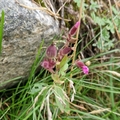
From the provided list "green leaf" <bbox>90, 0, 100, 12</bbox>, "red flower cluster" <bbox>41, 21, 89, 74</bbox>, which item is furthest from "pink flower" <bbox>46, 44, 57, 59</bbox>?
"green leaf" <bbox>90, 0, 100, 12</bbox>

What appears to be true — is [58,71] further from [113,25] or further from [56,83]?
→ [113,25]

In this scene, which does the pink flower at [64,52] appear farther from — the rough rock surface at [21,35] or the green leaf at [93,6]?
the green leaf at [93,6]

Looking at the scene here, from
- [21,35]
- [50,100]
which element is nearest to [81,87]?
[50,100]

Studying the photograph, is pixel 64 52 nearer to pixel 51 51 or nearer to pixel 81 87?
pixel 51 51

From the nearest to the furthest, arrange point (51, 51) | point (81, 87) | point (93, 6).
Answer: point (51, 51), point (81, 87), point (93, 6)

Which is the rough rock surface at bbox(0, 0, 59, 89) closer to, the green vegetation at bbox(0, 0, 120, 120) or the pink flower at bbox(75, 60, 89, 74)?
the green vegetation at bbox(0, 0, 120, 120)

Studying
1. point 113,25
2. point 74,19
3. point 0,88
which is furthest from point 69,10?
point 0,88

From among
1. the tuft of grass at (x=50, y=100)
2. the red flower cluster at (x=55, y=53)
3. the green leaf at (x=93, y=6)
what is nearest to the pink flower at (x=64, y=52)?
the red flower cluster at (x=55, y=53)
